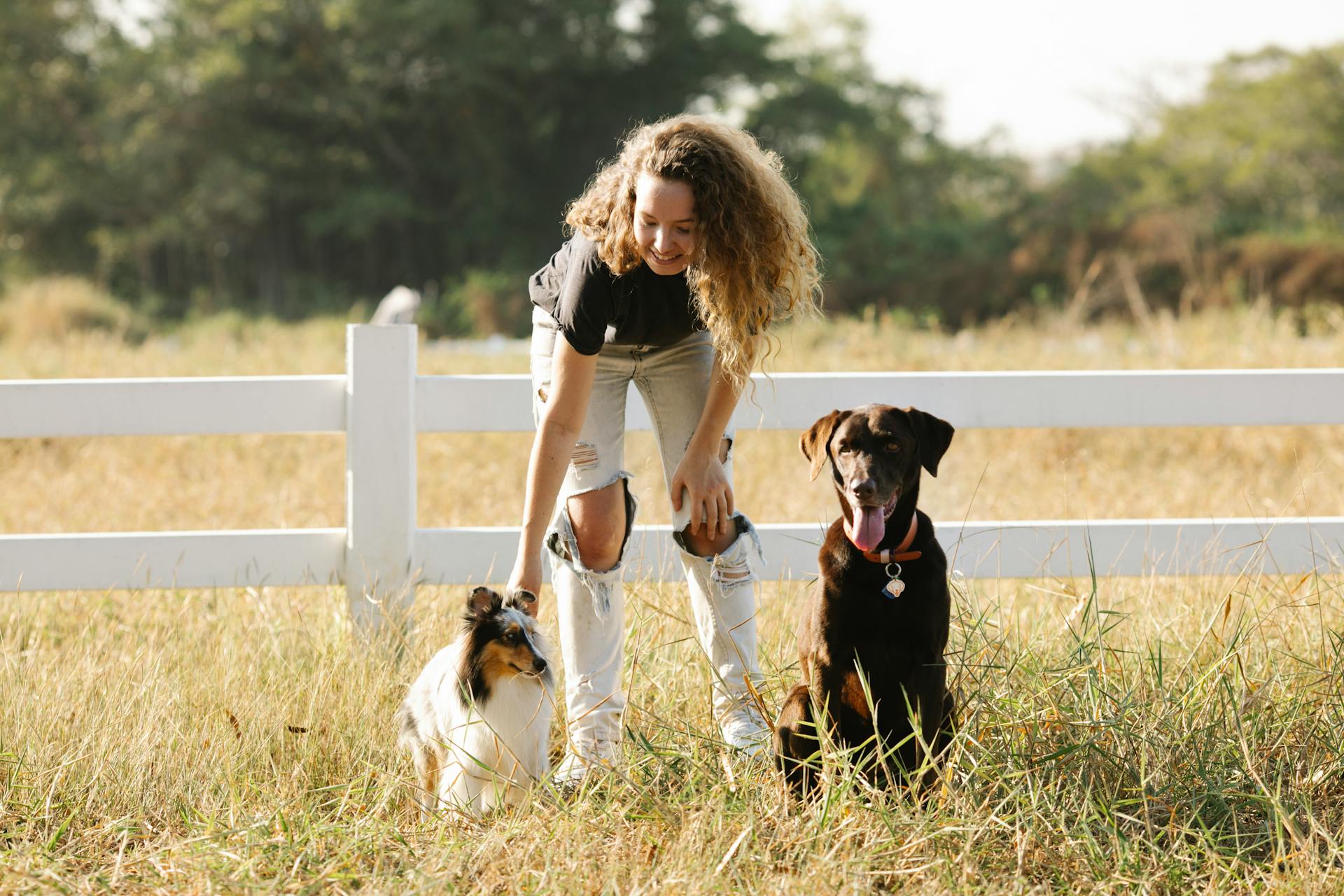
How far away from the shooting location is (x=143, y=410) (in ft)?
13.3

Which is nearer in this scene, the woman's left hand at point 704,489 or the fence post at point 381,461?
the woman's left hand at point 704,489

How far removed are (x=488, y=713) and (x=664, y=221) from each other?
1323 millimetres

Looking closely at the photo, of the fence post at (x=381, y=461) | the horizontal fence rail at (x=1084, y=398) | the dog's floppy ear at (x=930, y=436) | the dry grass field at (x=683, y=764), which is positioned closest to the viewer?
the dry grass field at (x=683, y=764)

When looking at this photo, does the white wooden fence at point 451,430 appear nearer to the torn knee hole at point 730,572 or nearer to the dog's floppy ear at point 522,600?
the torn knee hole at point 730,572

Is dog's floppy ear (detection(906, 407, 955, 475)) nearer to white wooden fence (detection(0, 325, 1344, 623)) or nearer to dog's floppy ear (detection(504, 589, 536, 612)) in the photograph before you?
dog's floppy ear (detection(504, 589, 536, 612))

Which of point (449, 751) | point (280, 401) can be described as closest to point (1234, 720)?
point (449, 751)

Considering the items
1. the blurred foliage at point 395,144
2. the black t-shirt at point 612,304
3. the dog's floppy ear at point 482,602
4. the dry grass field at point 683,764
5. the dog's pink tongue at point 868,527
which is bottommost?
the dry grass field at point 683,764

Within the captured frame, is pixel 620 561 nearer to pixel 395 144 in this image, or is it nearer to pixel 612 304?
pixel 612 304

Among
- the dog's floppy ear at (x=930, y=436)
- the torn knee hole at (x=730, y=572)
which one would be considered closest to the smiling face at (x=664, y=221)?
the dog's floppy ear at (x=930, y=436)

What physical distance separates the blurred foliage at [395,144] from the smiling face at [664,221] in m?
24.9

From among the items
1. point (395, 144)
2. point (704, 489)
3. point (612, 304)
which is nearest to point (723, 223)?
point (612, 304)

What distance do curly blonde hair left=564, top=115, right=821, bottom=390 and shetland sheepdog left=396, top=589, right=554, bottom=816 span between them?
33.8 inches

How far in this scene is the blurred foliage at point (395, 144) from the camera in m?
29.8

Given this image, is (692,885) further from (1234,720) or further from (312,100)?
(312,100)
